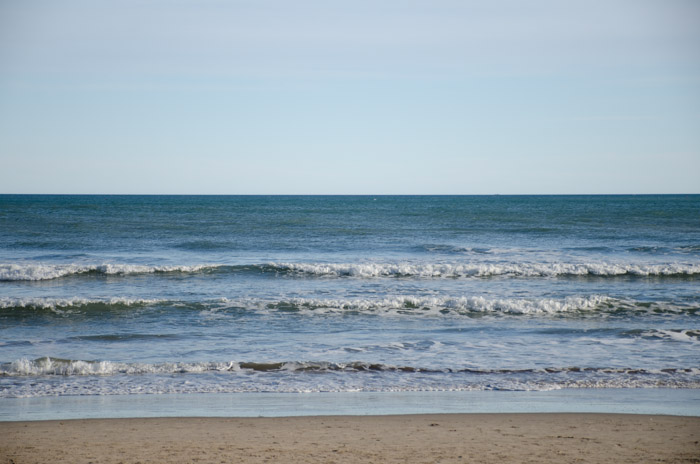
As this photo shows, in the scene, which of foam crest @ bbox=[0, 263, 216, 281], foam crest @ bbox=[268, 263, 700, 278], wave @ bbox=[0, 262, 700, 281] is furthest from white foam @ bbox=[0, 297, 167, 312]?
Answer: foam crest @ bbox=[268, 263, 700, 278]

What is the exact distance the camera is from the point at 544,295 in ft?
57.0

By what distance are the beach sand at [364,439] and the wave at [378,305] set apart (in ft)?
25.4

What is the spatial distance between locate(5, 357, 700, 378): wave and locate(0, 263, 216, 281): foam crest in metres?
11.8

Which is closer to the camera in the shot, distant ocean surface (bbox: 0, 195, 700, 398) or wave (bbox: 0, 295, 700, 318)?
distant ocean surface (bbox: 0, 195, 700, 398)

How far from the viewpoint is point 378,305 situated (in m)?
15.7

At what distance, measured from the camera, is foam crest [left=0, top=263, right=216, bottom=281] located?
20.2m

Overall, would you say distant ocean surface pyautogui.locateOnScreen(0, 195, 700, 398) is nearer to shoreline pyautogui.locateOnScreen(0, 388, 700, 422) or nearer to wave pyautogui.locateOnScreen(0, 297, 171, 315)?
wave pyautogui.locateOnScreen(0, 297, 171, 315)

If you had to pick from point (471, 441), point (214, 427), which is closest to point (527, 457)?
point (471, 441)

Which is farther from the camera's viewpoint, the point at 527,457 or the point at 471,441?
the point at 471,441

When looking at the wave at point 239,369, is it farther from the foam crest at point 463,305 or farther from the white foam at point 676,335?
the foam crest at point 463,305

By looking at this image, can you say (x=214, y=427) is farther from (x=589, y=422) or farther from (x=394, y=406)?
(x=589, y=422)

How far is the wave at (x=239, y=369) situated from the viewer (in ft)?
31.2

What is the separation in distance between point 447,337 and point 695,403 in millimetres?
5134

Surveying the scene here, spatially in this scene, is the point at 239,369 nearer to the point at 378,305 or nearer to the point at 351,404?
the point at 351,404
